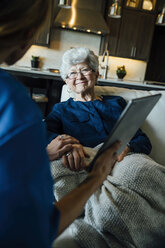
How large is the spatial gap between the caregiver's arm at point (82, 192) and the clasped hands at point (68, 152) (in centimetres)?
50

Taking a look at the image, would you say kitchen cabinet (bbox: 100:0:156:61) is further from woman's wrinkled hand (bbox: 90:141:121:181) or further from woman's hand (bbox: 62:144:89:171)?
woman's wrinkled hand (bbox: 90:141:121:181)

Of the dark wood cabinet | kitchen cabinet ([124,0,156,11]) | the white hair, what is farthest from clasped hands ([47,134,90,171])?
kitchen cabinet ([124,0,156,11])

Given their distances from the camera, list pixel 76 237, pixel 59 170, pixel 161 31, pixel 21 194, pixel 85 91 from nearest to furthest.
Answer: pixel 21 194 < pixel 76 237 < pixel 59 170 < pixel 85 91 < pixel 161 31

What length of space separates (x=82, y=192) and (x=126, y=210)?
432 mm

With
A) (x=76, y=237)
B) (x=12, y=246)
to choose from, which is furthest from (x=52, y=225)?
(x=76, y=237)

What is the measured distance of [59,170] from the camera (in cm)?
123

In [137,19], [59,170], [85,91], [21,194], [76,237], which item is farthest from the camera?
[137,19]

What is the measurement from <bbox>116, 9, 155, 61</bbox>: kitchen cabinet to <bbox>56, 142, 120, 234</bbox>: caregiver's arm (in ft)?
17.1

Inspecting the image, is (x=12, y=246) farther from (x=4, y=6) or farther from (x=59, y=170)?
(x=59, y=170)

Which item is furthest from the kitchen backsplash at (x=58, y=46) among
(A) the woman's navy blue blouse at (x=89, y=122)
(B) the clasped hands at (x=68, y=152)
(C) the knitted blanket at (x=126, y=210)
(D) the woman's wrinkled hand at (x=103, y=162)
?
(D) the woman's wrinkled hand at (x=103, y=162)

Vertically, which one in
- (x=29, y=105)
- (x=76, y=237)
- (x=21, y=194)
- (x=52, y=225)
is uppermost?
(x=29, y=105)

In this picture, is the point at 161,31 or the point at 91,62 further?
the point at 161,31

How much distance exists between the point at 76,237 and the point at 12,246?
1.74 ft

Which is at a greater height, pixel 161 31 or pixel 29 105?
pixel 161 31
